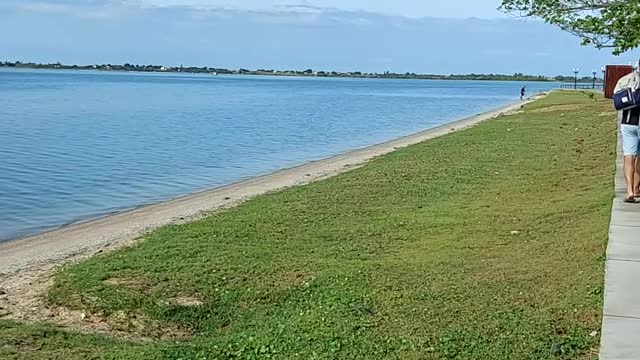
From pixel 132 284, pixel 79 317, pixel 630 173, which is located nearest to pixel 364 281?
pixel 132 284

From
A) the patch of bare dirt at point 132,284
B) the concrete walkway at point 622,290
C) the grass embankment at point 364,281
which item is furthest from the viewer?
the patch of bare dirt at point 132,284

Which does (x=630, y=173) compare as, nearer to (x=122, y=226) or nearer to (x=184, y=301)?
(x=184, y=301)

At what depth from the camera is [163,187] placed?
67.4ft

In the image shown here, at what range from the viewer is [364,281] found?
719cm

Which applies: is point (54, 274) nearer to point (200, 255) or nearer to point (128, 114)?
point (200, 255)

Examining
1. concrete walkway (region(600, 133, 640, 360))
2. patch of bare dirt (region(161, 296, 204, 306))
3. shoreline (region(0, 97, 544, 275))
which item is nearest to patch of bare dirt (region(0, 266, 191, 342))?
patch of bare dirt (region(161, 296, 204, 306))

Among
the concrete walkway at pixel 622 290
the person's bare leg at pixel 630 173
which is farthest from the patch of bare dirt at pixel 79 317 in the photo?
the person's bare leg at pixel 630 173

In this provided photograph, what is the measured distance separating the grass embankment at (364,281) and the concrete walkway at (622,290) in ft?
0.55

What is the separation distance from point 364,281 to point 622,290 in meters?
2.19

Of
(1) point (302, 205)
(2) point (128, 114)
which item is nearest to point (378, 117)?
(2) point (128, 114)

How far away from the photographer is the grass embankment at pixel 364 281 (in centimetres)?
557

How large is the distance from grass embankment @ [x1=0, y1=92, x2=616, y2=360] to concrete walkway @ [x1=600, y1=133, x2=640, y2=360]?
17 cm

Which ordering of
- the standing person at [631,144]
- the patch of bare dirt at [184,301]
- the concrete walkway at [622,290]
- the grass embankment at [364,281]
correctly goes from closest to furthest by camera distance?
the concrete walkway at [622,290]
the grass embankment at [364,281]
the patch of bare dirt at [184,301]
the standing person at [631,144]

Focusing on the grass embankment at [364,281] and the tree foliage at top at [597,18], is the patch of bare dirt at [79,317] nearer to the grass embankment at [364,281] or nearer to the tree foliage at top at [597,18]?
the grass embankment at [364,281]
